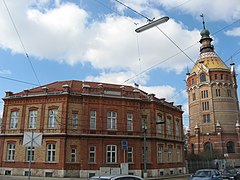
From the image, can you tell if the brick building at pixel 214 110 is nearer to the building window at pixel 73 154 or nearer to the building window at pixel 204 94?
the building window at pixel 204 94

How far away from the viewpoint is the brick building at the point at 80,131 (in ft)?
94.6

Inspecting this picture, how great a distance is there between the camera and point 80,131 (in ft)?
97.8

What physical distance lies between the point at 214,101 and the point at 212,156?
1513cm

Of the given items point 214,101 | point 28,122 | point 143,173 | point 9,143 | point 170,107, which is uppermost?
point 214,101

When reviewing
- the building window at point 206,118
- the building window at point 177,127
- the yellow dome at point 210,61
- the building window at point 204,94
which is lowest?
the building window at point 177,127

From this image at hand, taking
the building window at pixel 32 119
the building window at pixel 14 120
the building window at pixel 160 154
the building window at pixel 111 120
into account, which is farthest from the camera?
the building window at pixel 160 154

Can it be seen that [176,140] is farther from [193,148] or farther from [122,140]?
[193,148]

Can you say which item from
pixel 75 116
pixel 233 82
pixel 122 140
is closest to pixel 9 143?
pixel 75 116

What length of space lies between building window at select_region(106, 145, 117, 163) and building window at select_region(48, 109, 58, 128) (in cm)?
692

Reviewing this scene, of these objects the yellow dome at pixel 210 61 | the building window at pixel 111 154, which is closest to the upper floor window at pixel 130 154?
the building window at pixel 111 154

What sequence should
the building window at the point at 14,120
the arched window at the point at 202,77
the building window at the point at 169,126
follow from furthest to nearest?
the arched window at the point at 202,77 → the building window at the point at 169,126 → the building window at the point at 14,120

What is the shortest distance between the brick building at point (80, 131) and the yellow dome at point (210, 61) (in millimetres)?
43125

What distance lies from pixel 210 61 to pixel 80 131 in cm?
5371

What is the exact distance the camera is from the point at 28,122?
31.2 meters
